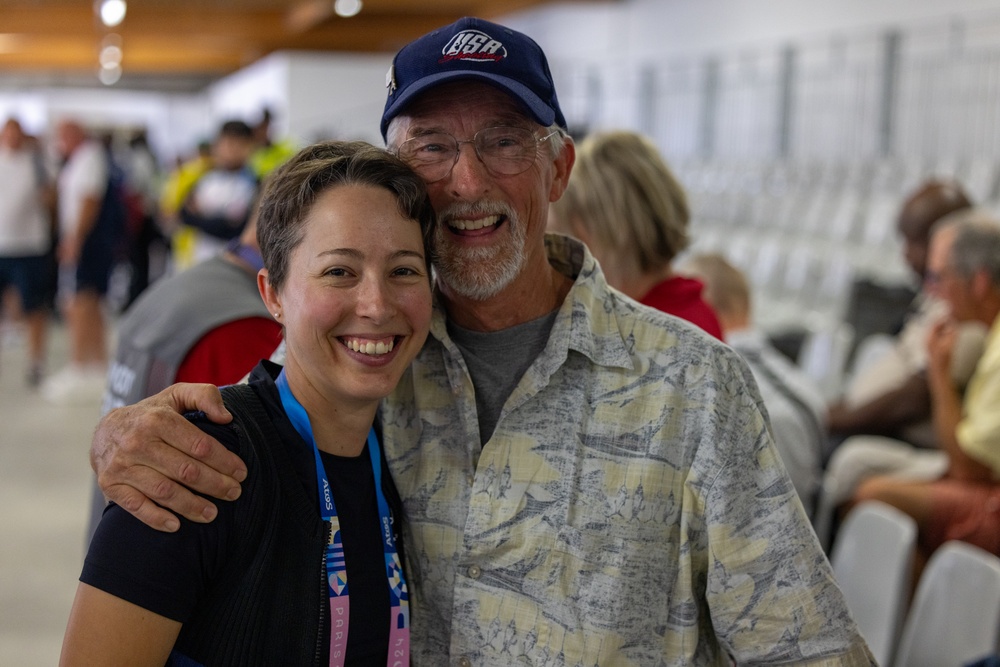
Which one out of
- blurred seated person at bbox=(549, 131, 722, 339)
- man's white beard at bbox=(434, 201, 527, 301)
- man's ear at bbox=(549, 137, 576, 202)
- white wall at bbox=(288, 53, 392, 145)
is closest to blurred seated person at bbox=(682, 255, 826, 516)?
blurred seated person at bbox=(549, 131, 722, 339)

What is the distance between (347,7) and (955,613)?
565 inches

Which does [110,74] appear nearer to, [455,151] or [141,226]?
[141,226]

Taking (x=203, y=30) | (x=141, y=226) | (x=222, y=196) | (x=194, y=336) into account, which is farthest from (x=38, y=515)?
(x=203, y=30)

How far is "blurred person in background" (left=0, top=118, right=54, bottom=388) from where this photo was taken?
780 cm

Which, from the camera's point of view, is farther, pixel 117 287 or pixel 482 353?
pixel 117 287

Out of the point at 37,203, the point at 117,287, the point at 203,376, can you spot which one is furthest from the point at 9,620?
the point at 117,287

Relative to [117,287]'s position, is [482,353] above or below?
above

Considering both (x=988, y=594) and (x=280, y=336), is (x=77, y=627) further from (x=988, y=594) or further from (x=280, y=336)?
(x=988, y=594)

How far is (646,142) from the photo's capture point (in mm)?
2418

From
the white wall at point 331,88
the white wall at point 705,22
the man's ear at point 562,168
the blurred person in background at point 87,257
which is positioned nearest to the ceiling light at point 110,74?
the white wall at point 331,88

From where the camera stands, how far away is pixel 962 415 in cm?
354

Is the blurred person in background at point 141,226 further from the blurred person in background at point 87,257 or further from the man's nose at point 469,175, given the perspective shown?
the man's nose at point 469,175

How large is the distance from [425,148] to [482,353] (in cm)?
31

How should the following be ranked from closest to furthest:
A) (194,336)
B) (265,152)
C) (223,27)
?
(194,336) → (265,152) → (223,27)
